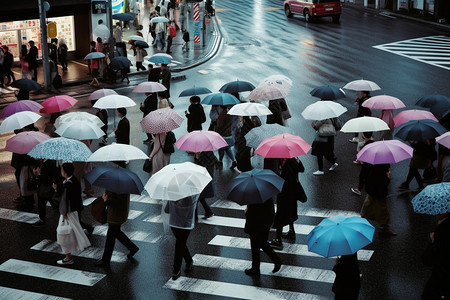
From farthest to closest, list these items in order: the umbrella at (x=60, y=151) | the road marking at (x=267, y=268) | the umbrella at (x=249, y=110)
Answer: the umbrella at (x=249, y=110) < the umbrella at (x=60, y=151) < the road marking at (x=267, y=268)

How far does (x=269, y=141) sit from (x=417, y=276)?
138 inches

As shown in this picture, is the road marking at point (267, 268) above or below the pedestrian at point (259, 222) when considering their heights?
below

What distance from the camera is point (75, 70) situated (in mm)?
28562

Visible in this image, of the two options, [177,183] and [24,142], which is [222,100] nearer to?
[24,142]

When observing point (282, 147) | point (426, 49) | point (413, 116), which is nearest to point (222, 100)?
point (282, 147)

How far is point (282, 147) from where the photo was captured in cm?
1161

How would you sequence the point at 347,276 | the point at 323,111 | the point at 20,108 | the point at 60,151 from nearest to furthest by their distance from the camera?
the point at 347,276, the point at 60,151, the point at 323,111, the point at 20,108

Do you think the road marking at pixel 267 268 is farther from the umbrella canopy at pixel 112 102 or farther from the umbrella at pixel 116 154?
the umbrella canopy at pixel 112 102

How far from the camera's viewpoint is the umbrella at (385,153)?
11.4 meters

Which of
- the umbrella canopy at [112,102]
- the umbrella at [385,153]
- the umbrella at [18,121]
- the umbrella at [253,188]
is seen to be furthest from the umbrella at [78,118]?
the umbrella at [385,153]

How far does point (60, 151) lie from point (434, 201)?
6164 mm

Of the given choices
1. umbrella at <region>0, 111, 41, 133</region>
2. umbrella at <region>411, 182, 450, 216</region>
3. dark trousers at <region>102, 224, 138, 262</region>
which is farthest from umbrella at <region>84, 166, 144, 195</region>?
umbrella at <region>411, 182, 450, 216</region>

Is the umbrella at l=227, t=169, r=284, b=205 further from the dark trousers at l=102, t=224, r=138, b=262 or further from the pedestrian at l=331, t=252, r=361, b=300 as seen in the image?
the dark trousers at l=102, t=224, r=138, b=262

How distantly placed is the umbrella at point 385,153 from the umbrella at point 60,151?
495cm
